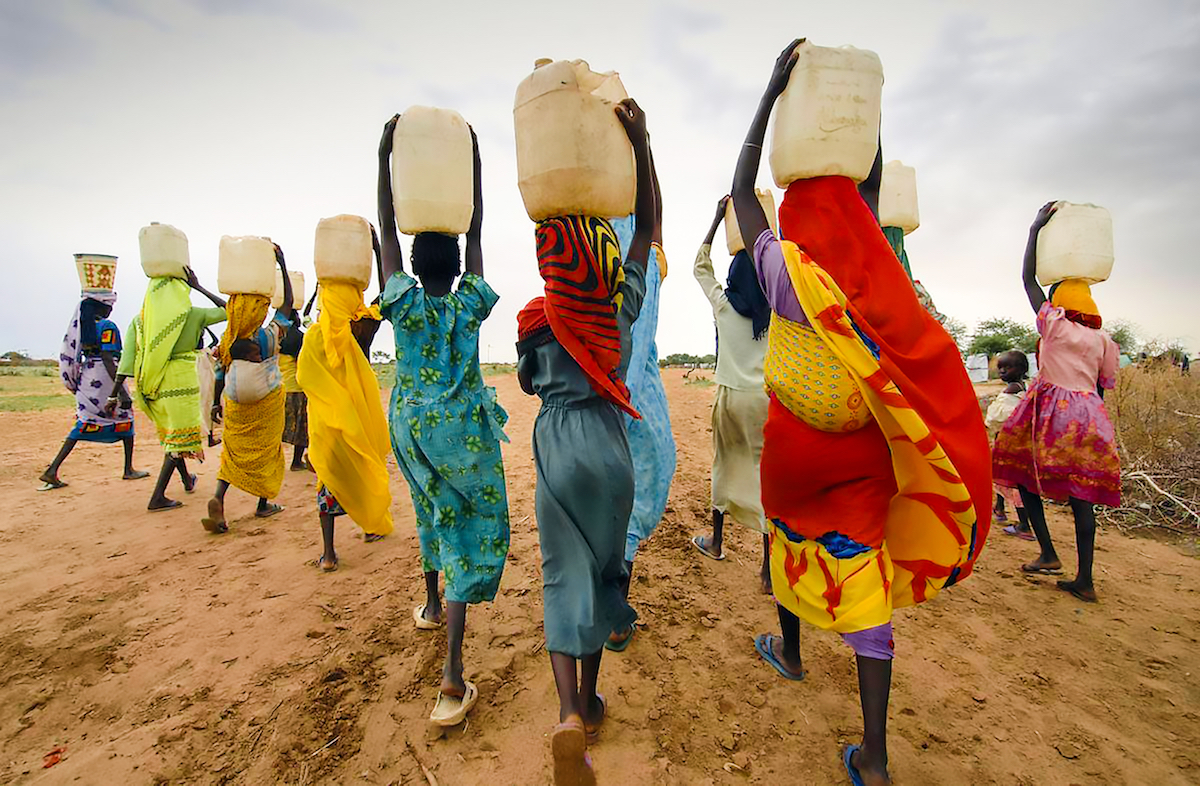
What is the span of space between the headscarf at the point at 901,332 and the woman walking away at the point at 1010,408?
3.32 metres

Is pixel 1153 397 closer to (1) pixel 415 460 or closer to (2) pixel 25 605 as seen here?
(1) pixel 415 460

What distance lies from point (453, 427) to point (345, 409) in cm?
123

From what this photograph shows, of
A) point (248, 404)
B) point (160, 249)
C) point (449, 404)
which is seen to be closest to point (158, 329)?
point (160, 249)

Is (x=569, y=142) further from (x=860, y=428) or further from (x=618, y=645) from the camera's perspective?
(x=618, y=645)

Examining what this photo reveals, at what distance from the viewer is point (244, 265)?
14.5 feet

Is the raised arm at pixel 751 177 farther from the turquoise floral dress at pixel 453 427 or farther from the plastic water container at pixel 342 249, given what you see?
the plastic water container at pixel 342 249

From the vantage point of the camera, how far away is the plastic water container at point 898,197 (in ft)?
10.2

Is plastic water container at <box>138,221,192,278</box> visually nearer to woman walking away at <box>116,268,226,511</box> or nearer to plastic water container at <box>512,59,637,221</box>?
woman walking away at <box>116,268,226,511</box>

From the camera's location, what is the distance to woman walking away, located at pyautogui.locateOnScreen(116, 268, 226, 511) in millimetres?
4980

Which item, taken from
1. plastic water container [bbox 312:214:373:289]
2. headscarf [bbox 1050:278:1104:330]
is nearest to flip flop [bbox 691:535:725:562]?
headscarf [bbox 1050:278:1104:330]

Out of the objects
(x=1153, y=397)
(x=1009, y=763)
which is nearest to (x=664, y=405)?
(x=1009, y=763)

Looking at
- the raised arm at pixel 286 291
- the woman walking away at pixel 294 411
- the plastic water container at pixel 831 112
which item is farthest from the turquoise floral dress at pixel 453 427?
the woman walking away at pixel 294 411

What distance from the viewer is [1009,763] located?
2.06 metres

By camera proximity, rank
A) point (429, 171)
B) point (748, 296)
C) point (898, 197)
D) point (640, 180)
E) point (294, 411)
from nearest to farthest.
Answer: point (640, 180) → point (429, 171) → point (898, 197) → point (748, 296) → point (294, 411)
